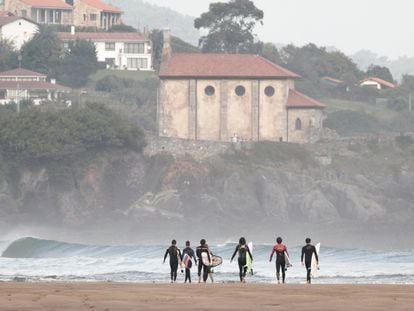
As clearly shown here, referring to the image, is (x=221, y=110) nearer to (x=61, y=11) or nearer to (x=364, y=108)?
(x=364, y=108)

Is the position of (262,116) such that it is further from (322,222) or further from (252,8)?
(252,8)

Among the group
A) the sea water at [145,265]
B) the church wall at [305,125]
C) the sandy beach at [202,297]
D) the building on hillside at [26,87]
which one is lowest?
the sea water at [145,265]

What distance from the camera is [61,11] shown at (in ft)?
491

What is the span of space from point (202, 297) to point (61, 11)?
114301 millimetres

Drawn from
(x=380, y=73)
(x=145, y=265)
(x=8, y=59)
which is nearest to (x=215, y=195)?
(x=8, y=59)

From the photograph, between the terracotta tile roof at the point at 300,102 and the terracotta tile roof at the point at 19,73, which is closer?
the terracotta tile roof at the point at 300,102

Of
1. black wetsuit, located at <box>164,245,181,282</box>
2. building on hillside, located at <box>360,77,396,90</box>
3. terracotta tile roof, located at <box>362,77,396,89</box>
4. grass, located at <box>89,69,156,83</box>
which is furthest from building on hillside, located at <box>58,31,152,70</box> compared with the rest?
black wetsuit, located at <box>164,245,181,282</box>

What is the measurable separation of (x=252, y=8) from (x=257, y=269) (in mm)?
65719

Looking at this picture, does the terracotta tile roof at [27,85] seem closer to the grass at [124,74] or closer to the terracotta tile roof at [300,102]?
the grass at [124,74]

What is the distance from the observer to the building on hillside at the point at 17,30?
132 m

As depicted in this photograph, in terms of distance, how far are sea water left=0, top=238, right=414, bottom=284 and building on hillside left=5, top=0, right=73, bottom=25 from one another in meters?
63.2

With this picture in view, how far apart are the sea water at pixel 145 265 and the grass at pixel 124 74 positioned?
131 feet

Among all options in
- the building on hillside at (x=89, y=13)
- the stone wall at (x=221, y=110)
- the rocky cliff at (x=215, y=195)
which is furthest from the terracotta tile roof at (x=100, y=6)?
the rocky cliff at (x=215, y=195)

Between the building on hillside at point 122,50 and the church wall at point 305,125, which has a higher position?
the building on hillside at point 122,50
